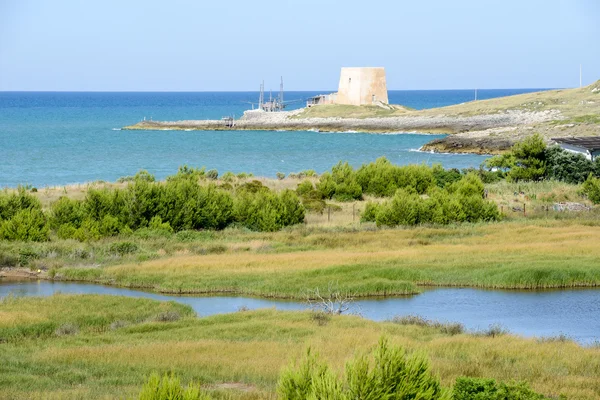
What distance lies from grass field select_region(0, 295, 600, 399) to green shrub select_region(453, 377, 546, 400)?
88cm

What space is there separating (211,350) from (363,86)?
123 metres

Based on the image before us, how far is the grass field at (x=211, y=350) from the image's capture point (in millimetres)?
15297

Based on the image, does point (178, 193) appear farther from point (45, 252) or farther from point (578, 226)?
point (578, 226)

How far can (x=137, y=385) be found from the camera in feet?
49.2

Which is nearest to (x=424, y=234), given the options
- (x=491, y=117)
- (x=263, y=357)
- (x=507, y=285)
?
(x=507, y=285)

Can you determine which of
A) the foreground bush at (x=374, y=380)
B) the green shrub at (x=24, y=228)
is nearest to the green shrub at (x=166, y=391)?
the foreground bush at (x=374, y=380)

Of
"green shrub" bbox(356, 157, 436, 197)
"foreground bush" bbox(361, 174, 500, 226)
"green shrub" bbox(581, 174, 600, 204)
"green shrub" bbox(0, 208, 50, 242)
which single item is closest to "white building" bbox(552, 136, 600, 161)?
"green shrub" bbox(581, 174, 600, 204)

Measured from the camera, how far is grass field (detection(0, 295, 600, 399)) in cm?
1530

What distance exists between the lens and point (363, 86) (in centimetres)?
13888

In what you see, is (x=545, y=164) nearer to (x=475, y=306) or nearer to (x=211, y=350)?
(x=475, y=306)

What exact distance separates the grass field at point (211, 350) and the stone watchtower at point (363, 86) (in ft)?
383

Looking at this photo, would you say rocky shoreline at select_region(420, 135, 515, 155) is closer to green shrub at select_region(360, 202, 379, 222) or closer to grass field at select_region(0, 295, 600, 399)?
green shrub at select_region(360, 202, 379, 222)

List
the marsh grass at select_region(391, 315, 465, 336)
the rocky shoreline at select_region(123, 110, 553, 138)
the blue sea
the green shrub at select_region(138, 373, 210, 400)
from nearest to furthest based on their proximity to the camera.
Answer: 1. the green shrub at select_region(138, 373, 210, 400)
2. the marsh grass at select_region(391, 315, 465, 336)
3. the blue sea
4. the rocky shoreline at select_region(123, 110, 553, 138)

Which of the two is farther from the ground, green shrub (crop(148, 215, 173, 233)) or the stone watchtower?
the stone watchtower
